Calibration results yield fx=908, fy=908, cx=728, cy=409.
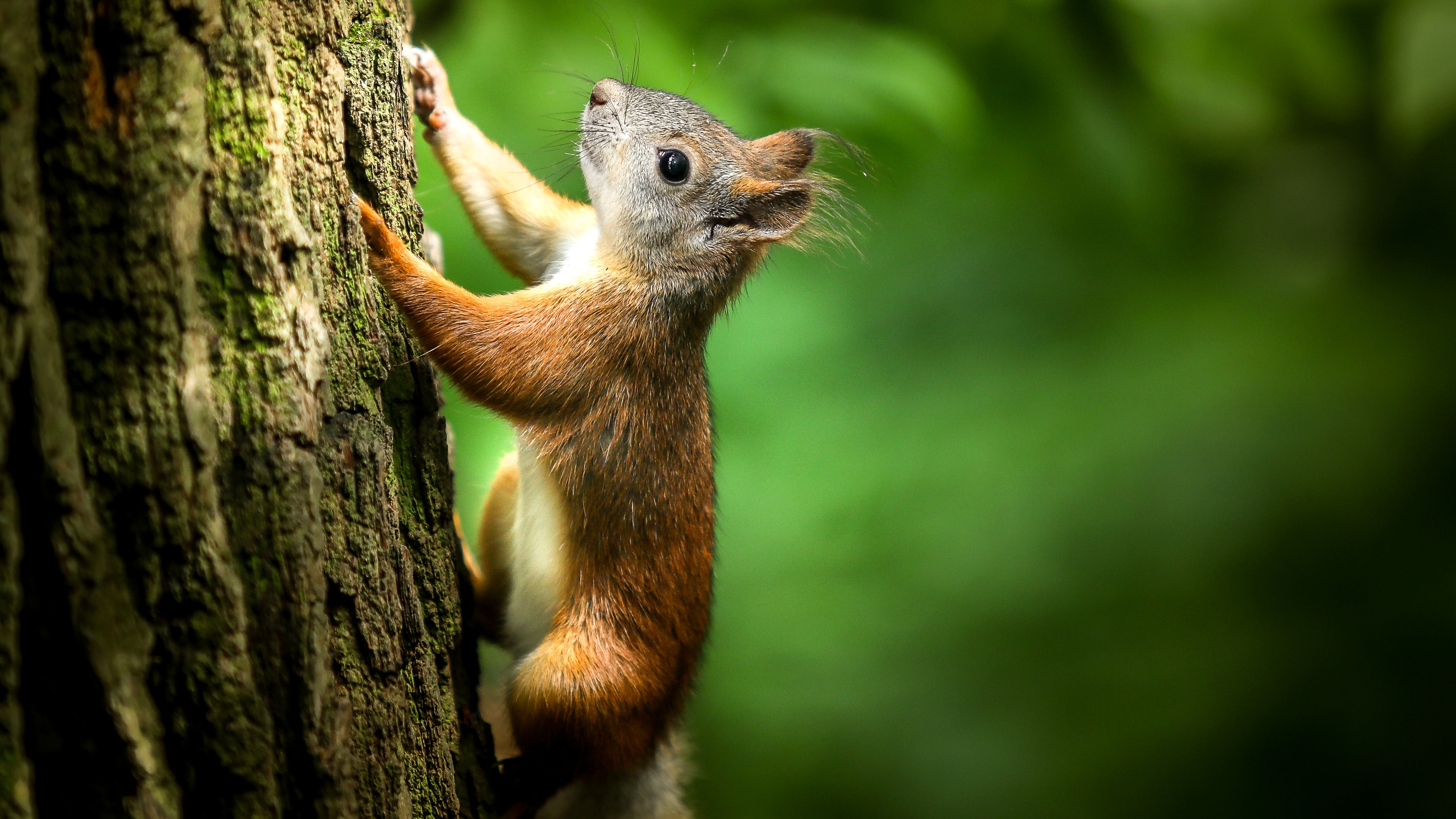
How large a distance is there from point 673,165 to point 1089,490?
1.95 m

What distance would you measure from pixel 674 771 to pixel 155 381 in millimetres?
1995

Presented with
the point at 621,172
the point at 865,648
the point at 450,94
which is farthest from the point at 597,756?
the point at 450,94

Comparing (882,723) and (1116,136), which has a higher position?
(1116,136)

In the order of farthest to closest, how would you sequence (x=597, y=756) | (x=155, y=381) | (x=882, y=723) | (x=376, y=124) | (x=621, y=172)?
(x=882, y=723)
(x=621, y=172)
(x=597, y=756)
(x=376, y=124)
(x=155, y=381)

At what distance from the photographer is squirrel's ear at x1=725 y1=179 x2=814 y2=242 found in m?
2.79

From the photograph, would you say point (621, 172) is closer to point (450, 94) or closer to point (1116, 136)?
point (450, 94)

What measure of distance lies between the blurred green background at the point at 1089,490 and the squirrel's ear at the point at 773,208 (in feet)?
1.11

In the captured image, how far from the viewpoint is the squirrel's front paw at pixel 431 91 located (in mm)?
2525

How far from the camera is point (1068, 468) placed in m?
3.42

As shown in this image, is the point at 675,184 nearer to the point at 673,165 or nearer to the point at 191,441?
A: the point at 673,165

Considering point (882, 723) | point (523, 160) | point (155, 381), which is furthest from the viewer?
point (882, 723)

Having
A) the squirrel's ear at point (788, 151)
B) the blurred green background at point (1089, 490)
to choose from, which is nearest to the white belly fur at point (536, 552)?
the blurred green background at point (1089, 490)

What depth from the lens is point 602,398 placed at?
7.89 feet

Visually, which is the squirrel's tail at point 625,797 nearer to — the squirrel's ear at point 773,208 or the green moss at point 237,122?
the squirrel's ear at point 773,208
